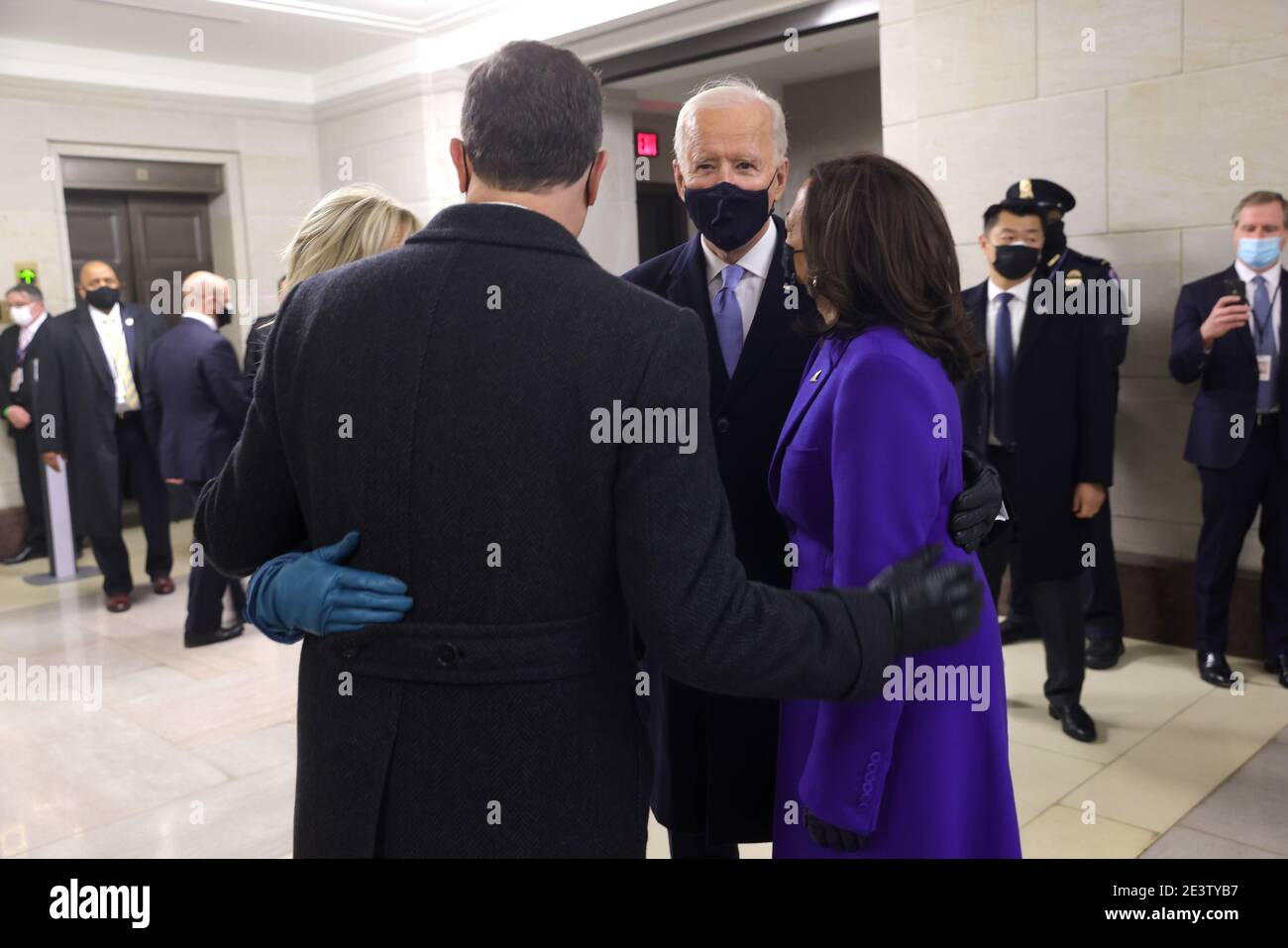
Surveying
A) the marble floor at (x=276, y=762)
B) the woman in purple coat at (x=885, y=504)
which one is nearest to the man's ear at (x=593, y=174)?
the woman in purple coat at (x=885, y=504)

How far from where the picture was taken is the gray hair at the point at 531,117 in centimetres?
123

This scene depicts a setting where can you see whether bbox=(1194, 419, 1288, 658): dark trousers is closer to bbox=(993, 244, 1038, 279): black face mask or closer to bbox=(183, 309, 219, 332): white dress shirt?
bbox=(993, 244, 1038, 279): black face mask

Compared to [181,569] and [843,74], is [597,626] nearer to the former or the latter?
[181,569]

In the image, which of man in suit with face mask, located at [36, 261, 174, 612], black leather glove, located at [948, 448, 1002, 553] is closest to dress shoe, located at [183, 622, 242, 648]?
man in suit with face mask, located at [36, 261, 174, 612]

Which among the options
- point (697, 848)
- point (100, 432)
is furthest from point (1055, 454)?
point (100, 432)

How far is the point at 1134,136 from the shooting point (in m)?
4.57

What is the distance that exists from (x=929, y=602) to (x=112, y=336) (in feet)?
20.4

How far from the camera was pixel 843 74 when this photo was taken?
9531mm

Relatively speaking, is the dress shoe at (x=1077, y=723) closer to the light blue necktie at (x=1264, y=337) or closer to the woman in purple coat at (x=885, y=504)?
the light blue necktie at (x=1264, y=337)

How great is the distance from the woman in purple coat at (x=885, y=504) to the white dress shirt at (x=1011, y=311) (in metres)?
2.40

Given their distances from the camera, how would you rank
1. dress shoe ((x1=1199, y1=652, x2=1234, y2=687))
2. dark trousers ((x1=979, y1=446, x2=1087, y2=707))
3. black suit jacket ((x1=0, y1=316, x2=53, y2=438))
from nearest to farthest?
dark trousers ((x1=979, y1=446, x2=1087, y2=707))
dress shoe ((x1=1199, y1=652, x2=1234, y2=687))
black suit jacket ((x1=0, y1=316, x2=53, y2=438))

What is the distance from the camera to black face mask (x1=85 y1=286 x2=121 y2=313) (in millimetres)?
6352

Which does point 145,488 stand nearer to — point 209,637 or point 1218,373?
point 209,637

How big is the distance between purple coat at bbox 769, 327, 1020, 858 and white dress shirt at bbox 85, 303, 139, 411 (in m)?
5.62
